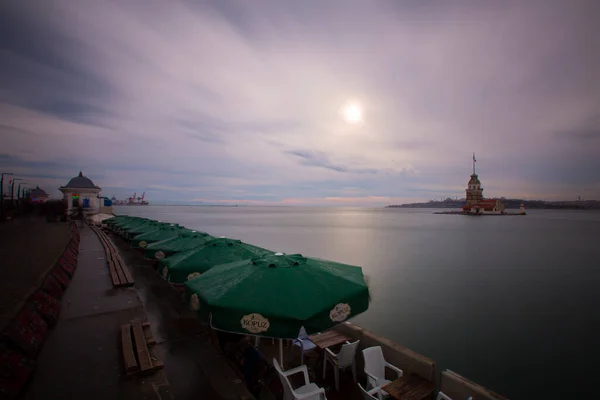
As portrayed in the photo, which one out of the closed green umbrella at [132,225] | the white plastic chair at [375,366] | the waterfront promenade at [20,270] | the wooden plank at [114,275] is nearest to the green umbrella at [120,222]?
the closed green umbrella at [132,225]

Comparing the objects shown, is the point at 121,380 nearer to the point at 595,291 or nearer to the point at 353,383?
the point at 353,383

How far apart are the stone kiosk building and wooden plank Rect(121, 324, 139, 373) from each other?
45.2 m

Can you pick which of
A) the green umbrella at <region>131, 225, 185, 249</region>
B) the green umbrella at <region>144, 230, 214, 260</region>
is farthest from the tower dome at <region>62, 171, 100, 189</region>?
the green umbrella at <region>144, 230, 214, 260</region>

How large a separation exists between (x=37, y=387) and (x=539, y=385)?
13283mm

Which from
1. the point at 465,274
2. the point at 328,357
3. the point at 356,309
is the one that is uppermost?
the point at 356,309

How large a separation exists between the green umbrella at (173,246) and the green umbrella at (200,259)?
1588 millimetres

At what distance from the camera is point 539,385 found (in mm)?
9250

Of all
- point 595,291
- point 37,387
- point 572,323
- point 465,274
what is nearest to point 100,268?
point 37,387

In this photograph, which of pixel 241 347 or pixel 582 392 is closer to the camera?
pixel 241 347

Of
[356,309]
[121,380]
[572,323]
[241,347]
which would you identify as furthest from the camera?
[572,323]

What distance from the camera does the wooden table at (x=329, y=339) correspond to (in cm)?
561

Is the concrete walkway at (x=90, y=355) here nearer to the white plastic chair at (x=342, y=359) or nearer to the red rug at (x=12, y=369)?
the red rug at (x=12, y=369)

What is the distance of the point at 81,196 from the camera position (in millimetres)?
43188

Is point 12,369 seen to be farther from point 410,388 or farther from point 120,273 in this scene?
point 120,273
